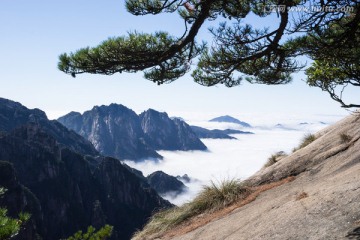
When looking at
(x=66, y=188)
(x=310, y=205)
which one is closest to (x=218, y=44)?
(x=310, y=205)

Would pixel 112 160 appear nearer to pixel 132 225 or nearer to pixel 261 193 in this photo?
pixel 132 225

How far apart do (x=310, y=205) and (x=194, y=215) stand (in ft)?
20.3

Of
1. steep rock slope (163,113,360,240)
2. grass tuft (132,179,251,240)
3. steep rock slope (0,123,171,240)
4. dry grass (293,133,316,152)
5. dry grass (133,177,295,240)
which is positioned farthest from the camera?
steep rock slope (0,123,171,240)

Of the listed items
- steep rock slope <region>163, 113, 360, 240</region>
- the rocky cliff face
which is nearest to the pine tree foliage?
Result: steep rock slope <region>163, 113, 360, 240</region>

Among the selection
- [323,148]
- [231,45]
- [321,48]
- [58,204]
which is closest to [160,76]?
[231,45]

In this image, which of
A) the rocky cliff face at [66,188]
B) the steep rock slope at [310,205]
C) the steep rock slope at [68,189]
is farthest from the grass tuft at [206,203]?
the steep rock slope at [68,189]

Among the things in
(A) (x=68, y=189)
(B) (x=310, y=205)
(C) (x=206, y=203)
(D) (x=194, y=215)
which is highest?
(A) (x=68, y=189)

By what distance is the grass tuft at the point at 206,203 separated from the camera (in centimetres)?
1328

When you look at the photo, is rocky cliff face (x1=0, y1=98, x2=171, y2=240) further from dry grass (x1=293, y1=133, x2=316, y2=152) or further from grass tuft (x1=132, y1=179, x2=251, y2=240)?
grass tuft (x1=132, y1=179, x2=251, y2=240)

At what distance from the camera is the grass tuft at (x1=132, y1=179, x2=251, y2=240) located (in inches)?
523

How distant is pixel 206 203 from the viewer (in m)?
13.6

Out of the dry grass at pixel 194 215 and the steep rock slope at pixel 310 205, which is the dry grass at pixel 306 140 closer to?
the steep rock slope at pixel 310 205

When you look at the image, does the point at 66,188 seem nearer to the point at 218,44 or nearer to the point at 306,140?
the point at 306,140

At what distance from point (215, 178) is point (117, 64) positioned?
6.90m
